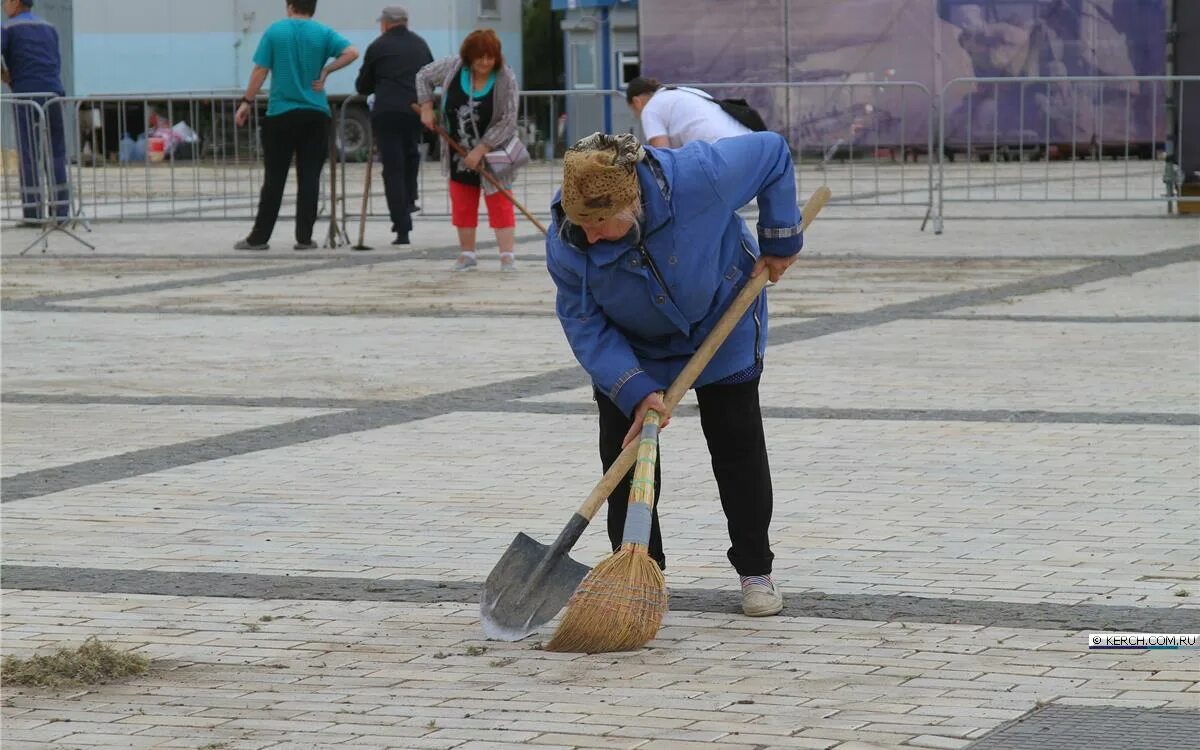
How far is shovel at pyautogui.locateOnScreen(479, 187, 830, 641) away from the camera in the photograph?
478cm

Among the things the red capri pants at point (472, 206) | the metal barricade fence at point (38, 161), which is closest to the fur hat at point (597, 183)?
the red capri pants at point (472, 206)

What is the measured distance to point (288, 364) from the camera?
375 inches

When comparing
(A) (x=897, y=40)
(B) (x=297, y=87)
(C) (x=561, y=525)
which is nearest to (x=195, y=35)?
(A) (x=897, y=40)

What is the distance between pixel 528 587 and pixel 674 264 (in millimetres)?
814

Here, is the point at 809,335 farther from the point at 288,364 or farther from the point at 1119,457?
the point at 1119,457

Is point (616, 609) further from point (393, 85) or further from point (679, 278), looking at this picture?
point (393, 85)

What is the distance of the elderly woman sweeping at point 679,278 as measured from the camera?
4.61m

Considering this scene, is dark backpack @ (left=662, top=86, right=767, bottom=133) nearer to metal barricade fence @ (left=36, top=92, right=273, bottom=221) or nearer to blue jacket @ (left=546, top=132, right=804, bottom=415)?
blue jacket @ (left=546, top=132, right=804, bottom=415)

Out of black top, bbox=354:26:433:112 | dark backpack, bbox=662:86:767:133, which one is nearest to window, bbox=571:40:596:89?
black top, bbox=354:26:433:112

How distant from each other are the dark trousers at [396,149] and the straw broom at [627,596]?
10759mm

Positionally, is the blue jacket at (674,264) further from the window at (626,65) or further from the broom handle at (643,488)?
the window at (626,65)

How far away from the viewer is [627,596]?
15.2 feet

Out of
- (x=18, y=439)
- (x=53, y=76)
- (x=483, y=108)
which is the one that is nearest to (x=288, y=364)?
(x=18, y=439)

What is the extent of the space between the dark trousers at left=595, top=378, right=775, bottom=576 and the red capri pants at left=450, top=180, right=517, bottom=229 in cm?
843
